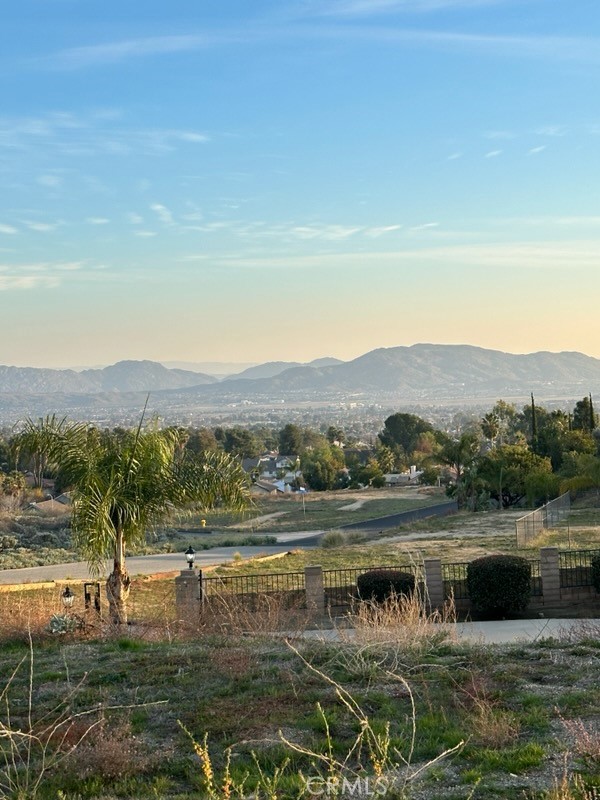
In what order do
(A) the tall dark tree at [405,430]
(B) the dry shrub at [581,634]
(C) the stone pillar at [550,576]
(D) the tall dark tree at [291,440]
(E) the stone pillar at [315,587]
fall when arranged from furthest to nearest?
(D) the tall dark tree at [291,440]
(A) the tall dark tree at [405,430]
(C) the stone pillar at [550,576]
(E) the stone pillar at [315,587]
(B) the dry shrub at [581,634]

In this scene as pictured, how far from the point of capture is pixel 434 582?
68.0ft

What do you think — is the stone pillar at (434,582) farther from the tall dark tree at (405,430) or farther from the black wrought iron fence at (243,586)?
the tall dark tree at (405,430)

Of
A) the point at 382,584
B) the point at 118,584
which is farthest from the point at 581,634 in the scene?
the point at 118,584

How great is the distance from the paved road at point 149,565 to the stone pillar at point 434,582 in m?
11.4

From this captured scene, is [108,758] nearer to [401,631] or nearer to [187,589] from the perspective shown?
[401,631]

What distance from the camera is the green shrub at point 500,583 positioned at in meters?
19.9

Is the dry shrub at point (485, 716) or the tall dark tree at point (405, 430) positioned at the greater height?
the tall dark tree at point (405, 430)

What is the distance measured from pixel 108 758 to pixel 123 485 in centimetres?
857

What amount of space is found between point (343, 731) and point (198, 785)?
6.30 ft

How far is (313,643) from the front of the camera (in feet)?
44.0

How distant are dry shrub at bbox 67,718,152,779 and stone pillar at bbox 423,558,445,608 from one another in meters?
12.6

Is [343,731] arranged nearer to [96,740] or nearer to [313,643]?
[96,740]

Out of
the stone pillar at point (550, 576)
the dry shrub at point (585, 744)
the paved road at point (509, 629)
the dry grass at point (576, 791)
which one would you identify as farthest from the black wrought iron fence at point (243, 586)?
the dry grass at point (576, 791)

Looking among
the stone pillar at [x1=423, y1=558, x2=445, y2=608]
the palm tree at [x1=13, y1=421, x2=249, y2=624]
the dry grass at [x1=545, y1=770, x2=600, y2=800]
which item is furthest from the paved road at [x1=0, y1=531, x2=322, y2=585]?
the dry grass at [x1=545, y1=770, x2=600, y2=800]
